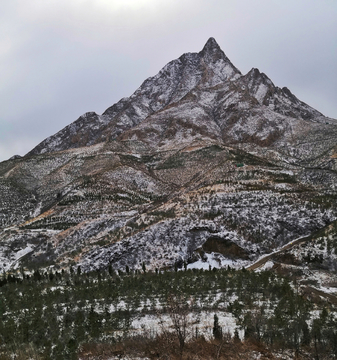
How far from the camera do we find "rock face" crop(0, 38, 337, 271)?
31047 mm

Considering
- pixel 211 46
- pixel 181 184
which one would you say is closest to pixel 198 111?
pixel 181 184

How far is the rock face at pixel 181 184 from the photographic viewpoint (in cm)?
3105

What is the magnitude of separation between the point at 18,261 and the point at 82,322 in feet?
98.2

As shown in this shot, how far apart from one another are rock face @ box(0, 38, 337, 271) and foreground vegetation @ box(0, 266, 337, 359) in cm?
947

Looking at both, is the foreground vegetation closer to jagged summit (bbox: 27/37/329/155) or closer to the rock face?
the rock face

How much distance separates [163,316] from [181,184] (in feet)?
169

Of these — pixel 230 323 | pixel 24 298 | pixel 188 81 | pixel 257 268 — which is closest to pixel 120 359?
pixel 230 323

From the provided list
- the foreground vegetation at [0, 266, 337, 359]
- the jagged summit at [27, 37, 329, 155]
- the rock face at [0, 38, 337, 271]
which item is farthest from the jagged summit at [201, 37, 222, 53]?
the foreground vegetation at [0, 266, 337, 359]

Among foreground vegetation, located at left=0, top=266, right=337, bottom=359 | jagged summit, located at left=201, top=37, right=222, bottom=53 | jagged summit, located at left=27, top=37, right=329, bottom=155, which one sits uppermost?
jagged summit, located at left=201, top=37, right=222, bottom=53

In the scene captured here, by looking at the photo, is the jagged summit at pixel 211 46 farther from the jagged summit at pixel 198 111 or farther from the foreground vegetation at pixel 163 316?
the foreground vegetation at pixel 163 316

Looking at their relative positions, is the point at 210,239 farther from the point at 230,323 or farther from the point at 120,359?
the point at 120,359

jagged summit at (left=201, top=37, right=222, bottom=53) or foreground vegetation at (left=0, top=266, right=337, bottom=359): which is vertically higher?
jagged summit at (left=201, top=37, right=222, bottom=53)

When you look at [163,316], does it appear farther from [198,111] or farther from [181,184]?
[198,111]

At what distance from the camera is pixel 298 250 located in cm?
2544
